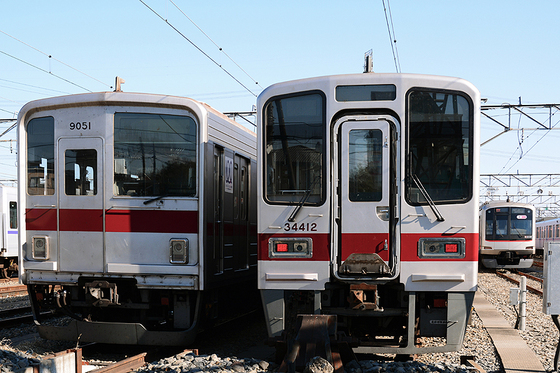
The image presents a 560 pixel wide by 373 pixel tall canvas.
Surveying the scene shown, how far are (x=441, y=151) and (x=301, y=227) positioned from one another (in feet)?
5.32

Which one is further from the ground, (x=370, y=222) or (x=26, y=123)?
(x=26, y=123)

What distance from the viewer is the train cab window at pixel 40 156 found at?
7449 millimetres

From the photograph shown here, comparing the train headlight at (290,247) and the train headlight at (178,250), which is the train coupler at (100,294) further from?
the train headlight at (290,247)

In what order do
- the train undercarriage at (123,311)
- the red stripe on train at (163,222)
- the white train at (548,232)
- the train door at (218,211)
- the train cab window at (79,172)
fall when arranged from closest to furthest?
the train undercarriage at (123,311), the red stripe on train at (163,222), the train cab window at (79,172), the train door at (218,211), the white train at (548,232)

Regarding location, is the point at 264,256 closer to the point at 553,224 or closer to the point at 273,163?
the point at 273,163

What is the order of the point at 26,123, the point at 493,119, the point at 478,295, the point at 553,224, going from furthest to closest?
the point at 553,224 → the point at 493,119 → the point at 478,295 → the point at 26,123

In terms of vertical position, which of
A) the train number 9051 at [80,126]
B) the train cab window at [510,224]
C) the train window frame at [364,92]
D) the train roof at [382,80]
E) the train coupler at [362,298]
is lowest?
the train cab window at [510,224]

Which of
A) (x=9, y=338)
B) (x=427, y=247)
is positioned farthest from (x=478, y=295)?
(x=9, y=338)

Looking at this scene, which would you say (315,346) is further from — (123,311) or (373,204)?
(123,311)

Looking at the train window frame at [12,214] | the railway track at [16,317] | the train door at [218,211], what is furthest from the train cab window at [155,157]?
the train window frame at [12,214]

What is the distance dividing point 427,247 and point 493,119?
16.9 m

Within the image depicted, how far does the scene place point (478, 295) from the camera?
14773mm

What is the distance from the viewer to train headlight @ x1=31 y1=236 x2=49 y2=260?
7.33 metres

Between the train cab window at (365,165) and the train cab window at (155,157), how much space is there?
1.98m
